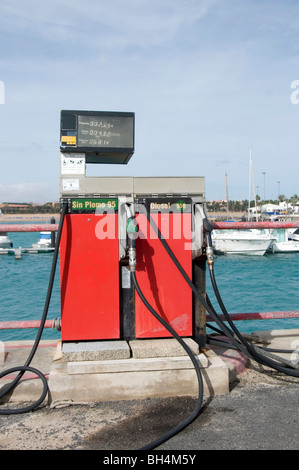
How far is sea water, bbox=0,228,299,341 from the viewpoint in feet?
51.0

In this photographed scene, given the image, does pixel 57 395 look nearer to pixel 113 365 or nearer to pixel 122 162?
pixel 113 365

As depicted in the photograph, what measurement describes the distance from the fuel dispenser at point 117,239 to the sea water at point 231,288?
10309mm

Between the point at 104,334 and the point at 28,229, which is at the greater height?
the point at 28,229

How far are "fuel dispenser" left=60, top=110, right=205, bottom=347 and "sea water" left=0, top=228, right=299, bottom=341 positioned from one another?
1031cm

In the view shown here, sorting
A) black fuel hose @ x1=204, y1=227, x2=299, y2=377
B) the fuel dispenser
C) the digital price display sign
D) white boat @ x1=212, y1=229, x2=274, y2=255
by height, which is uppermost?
the digital price display sign

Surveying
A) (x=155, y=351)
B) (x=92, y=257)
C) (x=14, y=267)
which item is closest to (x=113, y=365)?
(x=155, y=351)

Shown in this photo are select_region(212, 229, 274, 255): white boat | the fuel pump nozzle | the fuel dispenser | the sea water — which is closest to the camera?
the fuel pump nozzle

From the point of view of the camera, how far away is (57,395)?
3.23m

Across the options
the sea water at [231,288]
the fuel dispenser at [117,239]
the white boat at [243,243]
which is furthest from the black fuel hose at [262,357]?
the white boat at [243,243]

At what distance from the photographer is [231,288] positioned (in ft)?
79.9

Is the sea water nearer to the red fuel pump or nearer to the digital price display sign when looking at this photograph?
the red fuel pump

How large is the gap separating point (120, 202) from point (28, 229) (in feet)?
3.10

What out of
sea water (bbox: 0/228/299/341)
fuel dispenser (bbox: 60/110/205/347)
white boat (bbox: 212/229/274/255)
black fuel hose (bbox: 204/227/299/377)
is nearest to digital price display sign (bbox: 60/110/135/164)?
fuel dispenser (bbox: 60/110/205/347)

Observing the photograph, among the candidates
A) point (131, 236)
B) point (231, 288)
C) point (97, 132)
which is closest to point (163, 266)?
point (131, 236)
